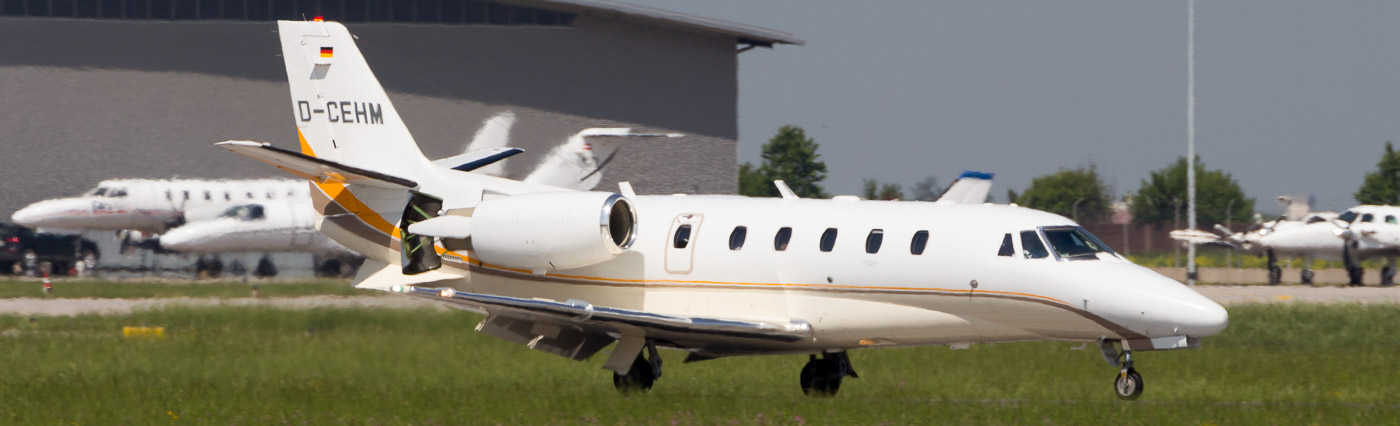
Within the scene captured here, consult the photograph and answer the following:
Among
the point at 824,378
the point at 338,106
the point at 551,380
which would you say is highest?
the point at 338,106

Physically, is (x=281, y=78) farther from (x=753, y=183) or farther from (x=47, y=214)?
(x=753, y=183)

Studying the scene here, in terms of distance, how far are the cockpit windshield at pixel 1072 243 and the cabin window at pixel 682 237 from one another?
3933mm

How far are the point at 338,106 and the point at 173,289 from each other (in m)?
18.1

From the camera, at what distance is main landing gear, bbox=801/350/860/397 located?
18.1 metres

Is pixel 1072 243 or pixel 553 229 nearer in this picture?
pixel 1072 243

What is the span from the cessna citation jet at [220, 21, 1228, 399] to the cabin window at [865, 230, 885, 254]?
0.01 m

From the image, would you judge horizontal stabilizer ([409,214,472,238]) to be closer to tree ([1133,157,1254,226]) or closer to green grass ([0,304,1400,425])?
green grass ([0,304,1400,425])

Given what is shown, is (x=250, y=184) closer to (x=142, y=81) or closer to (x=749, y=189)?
(x=142, y=81)

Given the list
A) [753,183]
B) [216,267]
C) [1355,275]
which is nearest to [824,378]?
[216,267]

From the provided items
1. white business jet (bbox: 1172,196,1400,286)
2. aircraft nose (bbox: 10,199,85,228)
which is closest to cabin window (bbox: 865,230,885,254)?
white business jet (bbox: 1172,196,1400,286)

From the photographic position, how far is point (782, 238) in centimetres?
1711

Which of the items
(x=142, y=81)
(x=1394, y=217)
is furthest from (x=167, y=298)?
(x=1394, y=217)

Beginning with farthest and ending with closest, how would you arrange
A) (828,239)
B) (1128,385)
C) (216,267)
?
(216,267) → (828,239) → (1128,385)

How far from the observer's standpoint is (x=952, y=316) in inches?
639
